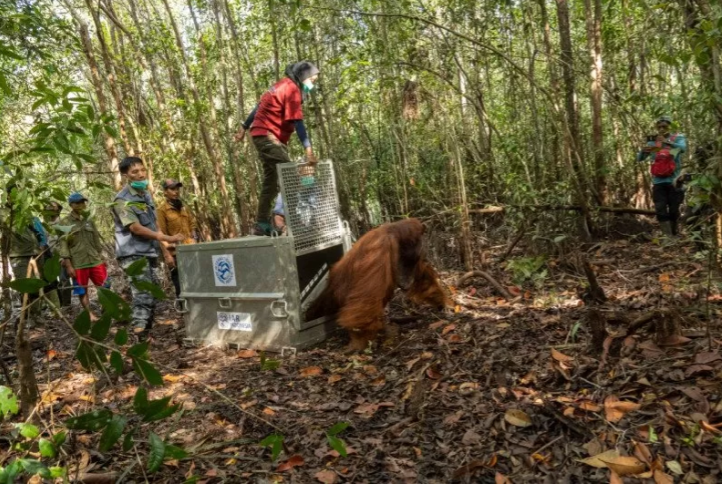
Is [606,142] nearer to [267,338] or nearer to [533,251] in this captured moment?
[533,251]

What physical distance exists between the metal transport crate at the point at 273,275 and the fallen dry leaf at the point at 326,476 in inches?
73.0

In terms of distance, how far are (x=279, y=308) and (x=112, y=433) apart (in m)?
2.69

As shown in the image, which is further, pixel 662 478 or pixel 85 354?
pixel 662 478

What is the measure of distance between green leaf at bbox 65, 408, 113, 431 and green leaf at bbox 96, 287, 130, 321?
30cm

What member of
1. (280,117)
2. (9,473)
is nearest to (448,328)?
(280,117)

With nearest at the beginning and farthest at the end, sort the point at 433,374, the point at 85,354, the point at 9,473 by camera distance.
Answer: the point at 9,473 < the point at 85,354 < the point at 433,374

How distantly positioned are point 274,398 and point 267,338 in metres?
1.04

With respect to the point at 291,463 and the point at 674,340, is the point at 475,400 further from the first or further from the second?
the point at 674,340

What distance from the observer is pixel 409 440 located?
275 centimetres

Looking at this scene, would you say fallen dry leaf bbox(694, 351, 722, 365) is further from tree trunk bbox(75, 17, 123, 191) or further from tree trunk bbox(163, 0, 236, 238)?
tree trunk bbox(163, 0, 236, 238)

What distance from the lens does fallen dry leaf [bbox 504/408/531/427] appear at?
268cm

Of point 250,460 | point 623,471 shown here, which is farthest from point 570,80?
point 250,460

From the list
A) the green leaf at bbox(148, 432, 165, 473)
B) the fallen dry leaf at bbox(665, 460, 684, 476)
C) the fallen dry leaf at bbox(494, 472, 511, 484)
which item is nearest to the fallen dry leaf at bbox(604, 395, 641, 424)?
the fallen dry leaf at bbox(665, 460, 684, 476)

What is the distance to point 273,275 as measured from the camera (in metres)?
4.35
